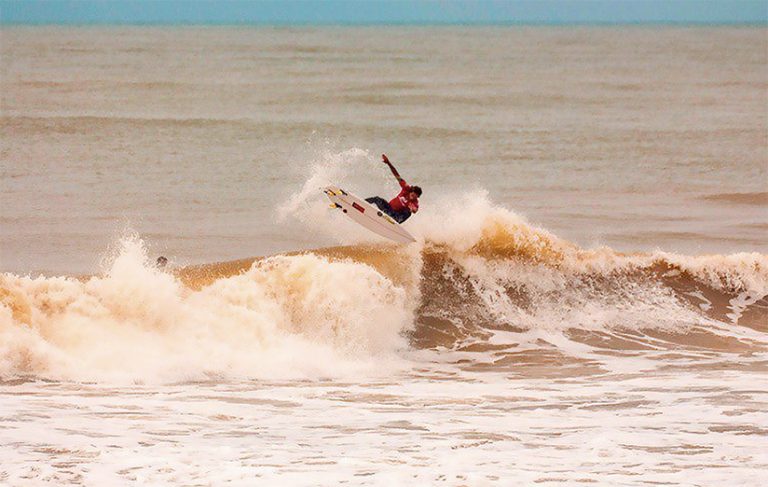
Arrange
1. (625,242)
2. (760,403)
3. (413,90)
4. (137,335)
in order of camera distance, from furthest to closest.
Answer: (413,90) < (625,242) < (137,335) < (760,403)

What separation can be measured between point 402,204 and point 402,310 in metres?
1.96

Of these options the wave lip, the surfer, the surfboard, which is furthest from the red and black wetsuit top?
the wave lip

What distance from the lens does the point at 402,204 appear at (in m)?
18.4

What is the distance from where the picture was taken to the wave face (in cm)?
1488

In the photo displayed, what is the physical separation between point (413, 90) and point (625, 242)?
1439 inches

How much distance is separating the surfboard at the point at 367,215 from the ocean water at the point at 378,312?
0.33 m

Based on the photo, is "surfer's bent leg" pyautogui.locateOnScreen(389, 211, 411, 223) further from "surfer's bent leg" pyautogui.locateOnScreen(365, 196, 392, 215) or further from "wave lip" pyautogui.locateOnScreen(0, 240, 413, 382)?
"wave lip" pyautogui.locateOnScreen(0, 240, 413, 382)

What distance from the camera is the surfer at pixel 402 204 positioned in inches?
721

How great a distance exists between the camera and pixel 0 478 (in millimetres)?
10242

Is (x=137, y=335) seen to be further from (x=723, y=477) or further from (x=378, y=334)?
(x=723, y=477)

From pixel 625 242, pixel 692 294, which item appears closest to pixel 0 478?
pixel 692 294

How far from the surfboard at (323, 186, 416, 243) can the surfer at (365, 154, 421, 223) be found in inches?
4.5

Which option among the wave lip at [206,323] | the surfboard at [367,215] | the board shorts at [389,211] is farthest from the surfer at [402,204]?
the wave lip at [206,323]

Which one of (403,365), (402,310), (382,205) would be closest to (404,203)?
(382,205)
